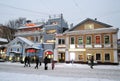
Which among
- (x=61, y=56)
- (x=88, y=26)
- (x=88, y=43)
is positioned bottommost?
(x=61, y=56)

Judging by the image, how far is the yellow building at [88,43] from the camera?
38.3m

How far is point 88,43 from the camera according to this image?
1620 inches

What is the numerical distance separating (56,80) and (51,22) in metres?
42.0

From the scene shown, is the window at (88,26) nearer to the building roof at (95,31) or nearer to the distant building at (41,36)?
the building roof at (95,31)

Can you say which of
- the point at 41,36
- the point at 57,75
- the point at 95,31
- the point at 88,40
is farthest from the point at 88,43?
the point at 57,75

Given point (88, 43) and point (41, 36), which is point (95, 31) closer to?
point (88, 43)

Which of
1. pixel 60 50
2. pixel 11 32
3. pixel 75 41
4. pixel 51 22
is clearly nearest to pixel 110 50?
pixel 75 41

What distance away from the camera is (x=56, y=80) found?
1176cm

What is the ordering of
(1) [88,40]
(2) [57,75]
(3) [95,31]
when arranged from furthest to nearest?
(1) [88,40] → (3) [95,31] → (2) [57,75]

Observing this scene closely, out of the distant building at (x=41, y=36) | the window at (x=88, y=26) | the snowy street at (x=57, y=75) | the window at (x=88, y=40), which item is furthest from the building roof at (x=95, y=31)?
the snowy street at (x=57, y=75)

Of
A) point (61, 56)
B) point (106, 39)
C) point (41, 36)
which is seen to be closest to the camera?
point (106, 39)

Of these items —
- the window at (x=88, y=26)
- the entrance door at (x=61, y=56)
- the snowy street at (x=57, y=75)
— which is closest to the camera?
the snowy street at (x=57, y=75)

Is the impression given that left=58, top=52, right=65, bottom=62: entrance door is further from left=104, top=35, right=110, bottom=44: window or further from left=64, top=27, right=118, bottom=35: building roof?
left=104, top=35, right=110, bottom=44: window

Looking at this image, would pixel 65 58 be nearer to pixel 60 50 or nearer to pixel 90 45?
pixel 60 50
